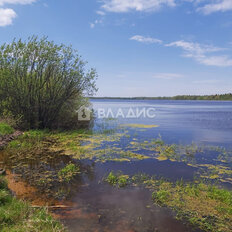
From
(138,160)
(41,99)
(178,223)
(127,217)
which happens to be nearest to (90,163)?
(138,160)

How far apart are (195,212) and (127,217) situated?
2404mm

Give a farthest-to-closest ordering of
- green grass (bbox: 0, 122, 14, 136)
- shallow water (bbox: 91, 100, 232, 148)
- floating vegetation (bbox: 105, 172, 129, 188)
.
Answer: shallow water (bbox: 91, 100, 232, 148), green grass (bbox: 0, 122, 14, 136), floating vegetation (bbox: 105, 172, 129, 188)

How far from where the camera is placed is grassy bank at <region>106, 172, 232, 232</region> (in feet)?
20.0

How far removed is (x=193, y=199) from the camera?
7375mm

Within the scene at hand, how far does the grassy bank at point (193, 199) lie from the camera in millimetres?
6098

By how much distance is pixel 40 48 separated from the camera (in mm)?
18906

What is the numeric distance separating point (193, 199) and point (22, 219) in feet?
20.0

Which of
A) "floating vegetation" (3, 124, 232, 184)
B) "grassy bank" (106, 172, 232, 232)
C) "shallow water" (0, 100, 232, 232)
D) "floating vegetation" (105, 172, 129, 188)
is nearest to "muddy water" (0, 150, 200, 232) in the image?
"shallow water" (0, 100, 232, 232)

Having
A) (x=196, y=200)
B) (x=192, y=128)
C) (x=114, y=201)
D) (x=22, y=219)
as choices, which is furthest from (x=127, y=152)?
(x=192, y=128)

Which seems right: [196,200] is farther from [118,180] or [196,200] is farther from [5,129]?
[5,129]

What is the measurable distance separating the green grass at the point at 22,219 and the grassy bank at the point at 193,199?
12.5 ft

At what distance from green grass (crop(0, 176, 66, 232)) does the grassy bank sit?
12.5 feet

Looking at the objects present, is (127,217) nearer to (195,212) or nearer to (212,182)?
(195,212)

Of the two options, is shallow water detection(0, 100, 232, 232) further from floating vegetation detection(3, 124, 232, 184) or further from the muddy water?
floating vegetation detection(3, 124, 232, 184)
